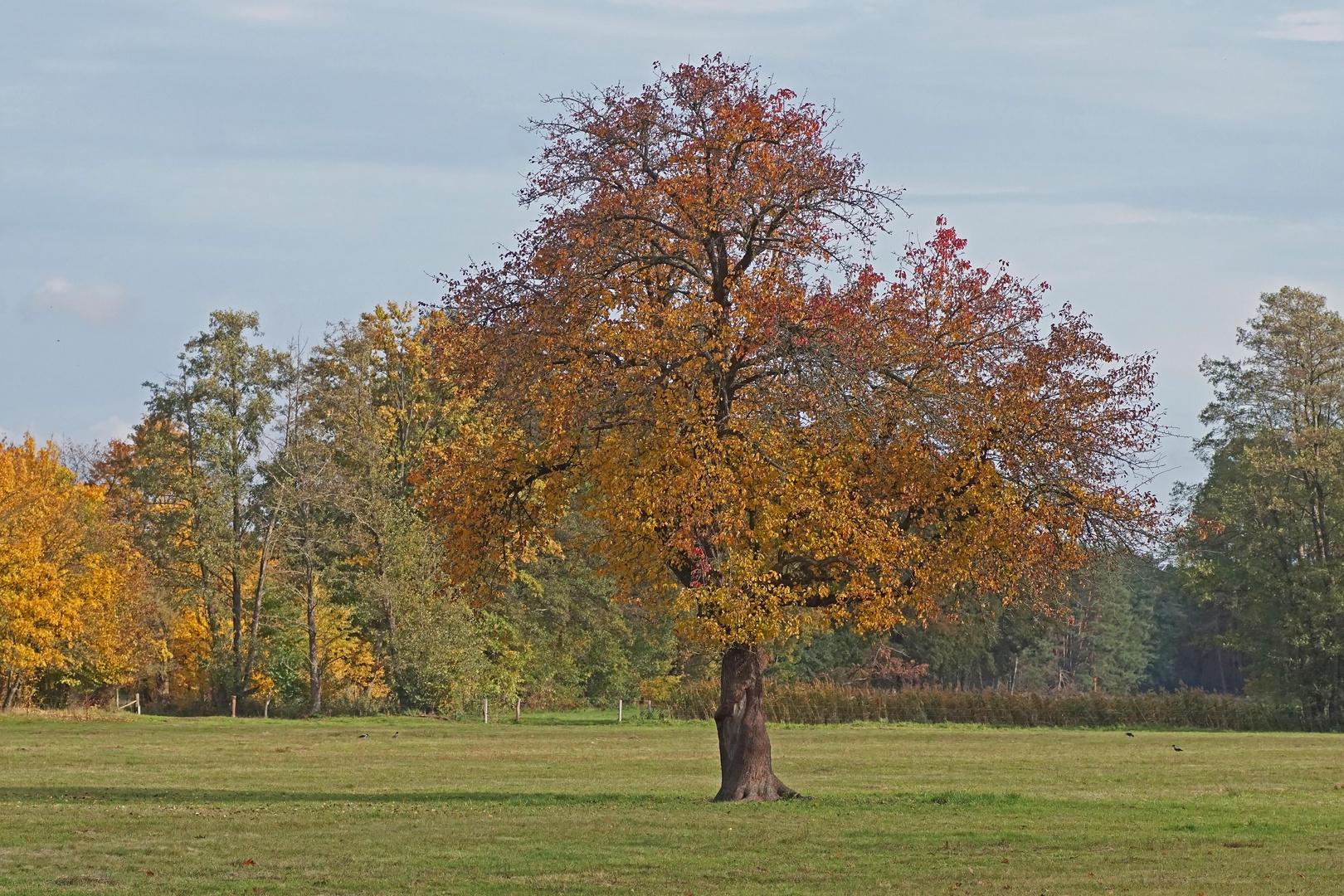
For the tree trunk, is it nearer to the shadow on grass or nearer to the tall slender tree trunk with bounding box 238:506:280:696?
the shadow on grass

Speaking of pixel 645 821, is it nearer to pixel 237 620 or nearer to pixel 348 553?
pixel 348 553

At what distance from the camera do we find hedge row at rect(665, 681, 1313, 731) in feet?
175

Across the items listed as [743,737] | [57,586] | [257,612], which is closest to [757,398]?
[743,737]

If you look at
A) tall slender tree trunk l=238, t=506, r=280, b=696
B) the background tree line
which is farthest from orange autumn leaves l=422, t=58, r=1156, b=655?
tall slender tree trunk l=238, t=506, r=280, b=696

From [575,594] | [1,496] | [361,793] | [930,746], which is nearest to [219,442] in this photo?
[1,496]

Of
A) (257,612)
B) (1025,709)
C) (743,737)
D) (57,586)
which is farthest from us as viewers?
(257,612)

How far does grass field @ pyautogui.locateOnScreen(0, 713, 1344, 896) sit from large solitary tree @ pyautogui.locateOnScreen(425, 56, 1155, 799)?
3.10m

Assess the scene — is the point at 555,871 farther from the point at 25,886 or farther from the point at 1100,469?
the point at 1100,469

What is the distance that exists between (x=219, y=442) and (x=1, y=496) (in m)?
11.3

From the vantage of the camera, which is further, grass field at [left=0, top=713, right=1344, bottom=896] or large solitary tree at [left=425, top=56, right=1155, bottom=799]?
large solitary tree at [left=425, top=56, right=1155, bottom=799]

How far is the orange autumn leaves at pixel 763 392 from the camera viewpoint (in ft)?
64.2

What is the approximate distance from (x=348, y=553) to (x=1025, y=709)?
26.4 metres

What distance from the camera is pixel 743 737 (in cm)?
2145

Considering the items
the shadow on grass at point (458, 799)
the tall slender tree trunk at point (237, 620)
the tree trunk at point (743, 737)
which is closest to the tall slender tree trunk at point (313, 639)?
the tall slender tree trunk at point (237, 620)
